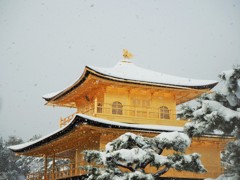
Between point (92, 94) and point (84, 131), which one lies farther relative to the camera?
point (92, 94)

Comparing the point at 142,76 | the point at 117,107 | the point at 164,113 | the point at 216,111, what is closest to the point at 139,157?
the point at 216,111

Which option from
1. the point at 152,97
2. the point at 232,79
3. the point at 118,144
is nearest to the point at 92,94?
the point at 152,97

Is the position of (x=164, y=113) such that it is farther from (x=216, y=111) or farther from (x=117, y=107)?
(x=216, y=111)

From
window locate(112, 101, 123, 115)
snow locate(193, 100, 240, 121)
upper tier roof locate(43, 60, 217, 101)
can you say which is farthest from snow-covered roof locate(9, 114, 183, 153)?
snow locate(193, 100, 240, 121)

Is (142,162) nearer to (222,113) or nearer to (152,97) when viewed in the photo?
(222,113)

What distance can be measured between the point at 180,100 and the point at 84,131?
908 centimetres

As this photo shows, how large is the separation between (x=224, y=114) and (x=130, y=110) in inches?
401

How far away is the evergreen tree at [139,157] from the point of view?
15.5m

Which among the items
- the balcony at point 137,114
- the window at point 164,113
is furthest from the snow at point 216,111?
the window at point 164,113

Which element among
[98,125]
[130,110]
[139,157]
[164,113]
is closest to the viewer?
[139,157]

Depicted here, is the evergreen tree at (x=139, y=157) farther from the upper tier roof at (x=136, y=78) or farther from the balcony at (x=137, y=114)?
the upper tier roof at (x=136, y=78)

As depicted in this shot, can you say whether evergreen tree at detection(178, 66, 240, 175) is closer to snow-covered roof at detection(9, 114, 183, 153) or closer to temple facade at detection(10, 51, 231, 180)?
snow-covered roof at detection(9, 114, 183, 153)

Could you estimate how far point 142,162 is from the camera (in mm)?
15633

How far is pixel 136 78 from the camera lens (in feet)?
78.8
